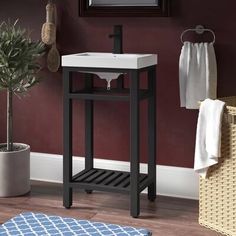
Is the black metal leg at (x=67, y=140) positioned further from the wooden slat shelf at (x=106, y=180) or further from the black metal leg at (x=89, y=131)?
the black metal leg at (x=89, y=131)

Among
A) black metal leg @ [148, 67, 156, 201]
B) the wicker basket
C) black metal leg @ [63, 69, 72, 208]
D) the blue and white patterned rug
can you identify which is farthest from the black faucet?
the blue and white patterned rug

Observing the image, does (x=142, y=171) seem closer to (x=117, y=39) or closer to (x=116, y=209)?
(x=116, y=209)

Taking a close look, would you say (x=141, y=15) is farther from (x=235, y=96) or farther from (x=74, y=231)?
(x=74, y=231)

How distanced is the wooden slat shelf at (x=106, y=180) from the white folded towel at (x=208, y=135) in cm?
50

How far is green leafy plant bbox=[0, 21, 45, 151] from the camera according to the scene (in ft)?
11.0

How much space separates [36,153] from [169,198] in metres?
1.00

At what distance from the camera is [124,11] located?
351cm

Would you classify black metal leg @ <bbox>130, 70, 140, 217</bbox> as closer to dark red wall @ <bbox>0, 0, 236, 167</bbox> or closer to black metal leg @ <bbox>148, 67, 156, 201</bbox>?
black metal leg @ <bbox>148, 67, 156, 201</bbox>

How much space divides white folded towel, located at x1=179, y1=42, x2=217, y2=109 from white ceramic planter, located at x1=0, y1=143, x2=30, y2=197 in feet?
3.56

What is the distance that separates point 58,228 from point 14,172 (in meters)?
1.03

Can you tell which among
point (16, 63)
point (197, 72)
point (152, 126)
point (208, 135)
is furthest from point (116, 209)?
point (16, 63)

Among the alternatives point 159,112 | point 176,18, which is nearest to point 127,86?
point 159,112

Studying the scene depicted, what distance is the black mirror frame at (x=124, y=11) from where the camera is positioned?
341cm

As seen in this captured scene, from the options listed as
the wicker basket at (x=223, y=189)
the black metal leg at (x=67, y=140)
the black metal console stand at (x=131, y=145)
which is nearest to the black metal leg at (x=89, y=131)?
the black metal console stand at (x=131, y=145)
